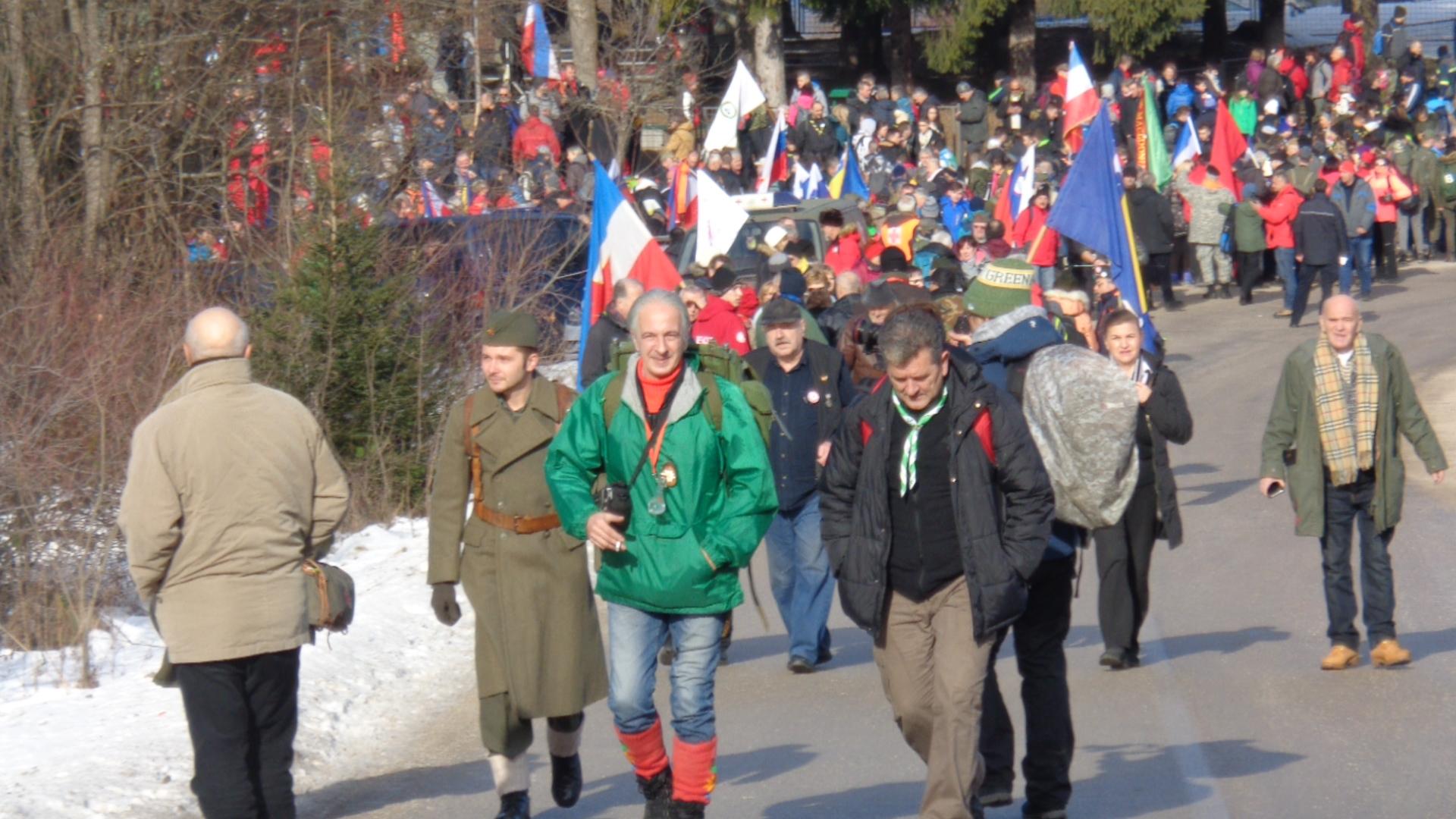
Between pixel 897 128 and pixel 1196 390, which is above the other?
pixel 897 128

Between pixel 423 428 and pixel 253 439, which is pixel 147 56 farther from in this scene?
pixel 253 439

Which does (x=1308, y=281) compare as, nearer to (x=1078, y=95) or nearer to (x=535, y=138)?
(x=1078, y=95)

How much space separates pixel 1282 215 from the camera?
25000 millimetres

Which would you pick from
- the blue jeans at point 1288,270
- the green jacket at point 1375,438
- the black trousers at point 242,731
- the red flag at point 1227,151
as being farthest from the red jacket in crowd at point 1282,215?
the black trousers at point 242,731

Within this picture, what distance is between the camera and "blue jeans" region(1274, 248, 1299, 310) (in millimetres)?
25031

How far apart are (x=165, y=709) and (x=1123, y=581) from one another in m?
4.45

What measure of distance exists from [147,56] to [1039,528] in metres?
12.9

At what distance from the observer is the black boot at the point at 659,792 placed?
251 inches

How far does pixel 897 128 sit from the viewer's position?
101 feet

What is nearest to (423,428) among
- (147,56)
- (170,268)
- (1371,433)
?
(170,268)

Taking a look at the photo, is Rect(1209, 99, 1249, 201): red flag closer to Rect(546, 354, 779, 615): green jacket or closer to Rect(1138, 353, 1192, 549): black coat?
Rect(1138, 353, 1192, 549): black coat

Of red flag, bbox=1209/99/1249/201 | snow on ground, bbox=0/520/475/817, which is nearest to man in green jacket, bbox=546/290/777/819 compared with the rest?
snow on ground, bbox=0/520/475/817

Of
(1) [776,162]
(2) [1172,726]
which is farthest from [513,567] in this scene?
(1) [776,162]

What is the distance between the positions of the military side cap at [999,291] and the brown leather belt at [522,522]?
1.71 m
